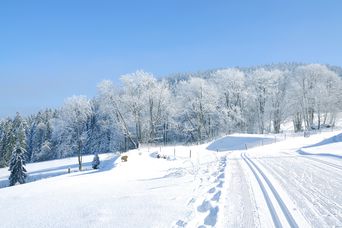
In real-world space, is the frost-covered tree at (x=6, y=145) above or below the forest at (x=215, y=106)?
below

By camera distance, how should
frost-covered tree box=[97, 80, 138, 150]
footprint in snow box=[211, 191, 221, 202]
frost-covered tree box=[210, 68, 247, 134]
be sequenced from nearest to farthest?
footprint in snow box=[211, 191, 221, 202] → frost-covered tree box=[97, 80, 138, 150] → frost-covered tree box=[210, 68, 247, 134]

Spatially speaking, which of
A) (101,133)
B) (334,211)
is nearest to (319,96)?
(101,133)

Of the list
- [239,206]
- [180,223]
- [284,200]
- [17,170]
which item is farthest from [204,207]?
[17,170]

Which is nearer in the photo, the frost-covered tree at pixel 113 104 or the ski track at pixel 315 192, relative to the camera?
the ski track at pixel 315 192

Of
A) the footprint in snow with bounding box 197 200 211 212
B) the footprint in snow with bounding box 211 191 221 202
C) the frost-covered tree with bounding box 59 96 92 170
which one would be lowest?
the footprint in snow with bounding box 211 191 221 202

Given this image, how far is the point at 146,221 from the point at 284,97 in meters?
65.9

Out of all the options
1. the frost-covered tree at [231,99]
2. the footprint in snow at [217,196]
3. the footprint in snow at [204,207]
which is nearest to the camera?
the footprint in snow at [204,207]

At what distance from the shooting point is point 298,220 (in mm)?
7684

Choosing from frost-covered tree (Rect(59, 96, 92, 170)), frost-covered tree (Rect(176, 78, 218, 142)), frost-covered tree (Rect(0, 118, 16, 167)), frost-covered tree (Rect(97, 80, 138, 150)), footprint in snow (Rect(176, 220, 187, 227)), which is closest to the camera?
footprint in snow (Rect(176, 220, 187, 227))

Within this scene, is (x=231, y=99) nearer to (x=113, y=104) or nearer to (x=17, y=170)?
(x=113, y=104)

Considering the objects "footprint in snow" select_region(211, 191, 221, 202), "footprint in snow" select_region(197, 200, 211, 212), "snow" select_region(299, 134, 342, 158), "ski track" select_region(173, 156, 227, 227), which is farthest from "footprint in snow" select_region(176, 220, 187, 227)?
"snow" select_region(299, 134, 342, 158)

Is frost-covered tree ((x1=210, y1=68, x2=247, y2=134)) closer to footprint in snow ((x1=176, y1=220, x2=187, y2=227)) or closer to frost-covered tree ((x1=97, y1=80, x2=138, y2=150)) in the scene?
frost-covered tree ((x1=97, y1=80, x2=138, y2=150))

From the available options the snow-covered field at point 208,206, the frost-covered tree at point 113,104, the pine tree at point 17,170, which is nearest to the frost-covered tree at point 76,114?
the frost-covered tree at point 113,104

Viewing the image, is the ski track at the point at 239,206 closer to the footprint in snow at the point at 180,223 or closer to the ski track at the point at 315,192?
the footprint in snow at the point at 180,223
